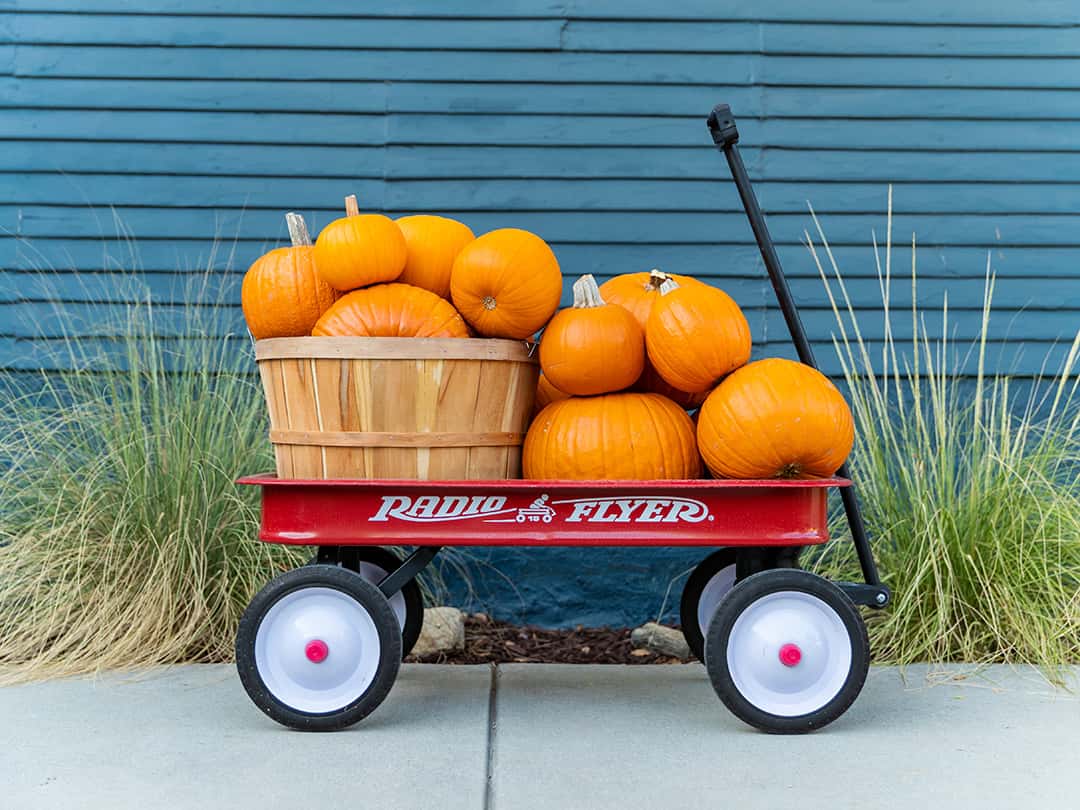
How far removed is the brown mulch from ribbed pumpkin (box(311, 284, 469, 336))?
1434 mm

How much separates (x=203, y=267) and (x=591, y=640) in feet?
6.88

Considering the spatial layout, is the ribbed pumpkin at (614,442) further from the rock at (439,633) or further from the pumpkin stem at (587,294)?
the rock at (439,633)

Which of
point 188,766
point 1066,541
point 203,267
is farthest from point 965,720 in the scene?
point 203,267

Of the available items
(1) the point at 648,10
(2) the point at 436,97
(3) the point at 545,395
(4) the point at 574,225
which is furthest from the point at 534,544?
(1) the point at 648,10

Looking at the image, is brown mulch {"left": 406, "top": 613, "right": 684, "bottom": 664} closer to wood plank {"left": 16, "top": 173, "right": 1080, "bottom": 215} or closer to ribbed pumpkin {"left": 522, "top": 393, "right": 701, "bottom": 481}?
ribbed pumpkin {"left": 522, "top": 393, "right": 701, "bottom": 481}

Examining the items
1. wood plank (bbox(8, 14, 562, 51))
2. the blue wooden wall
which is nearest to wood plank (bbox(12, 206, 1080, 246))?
the blue wooden wall

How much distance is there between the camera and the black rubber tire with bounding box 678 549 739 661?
338cm

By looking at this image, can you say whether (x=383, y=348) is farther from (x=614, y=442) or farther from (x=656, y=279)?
(x=656, y=279)

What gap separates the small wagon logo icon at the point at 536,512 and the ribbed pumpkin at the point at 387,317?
0.48 meters

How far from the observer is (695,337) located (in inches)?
110

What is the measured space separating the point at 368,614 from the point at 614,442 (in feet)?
2.45

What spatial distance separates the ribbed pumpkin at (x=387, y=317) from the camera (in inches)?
111

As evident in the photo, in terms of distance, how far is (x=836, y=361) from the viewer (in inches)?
175

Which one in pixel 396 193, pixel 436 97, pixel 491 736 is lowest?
pixel 491 736
